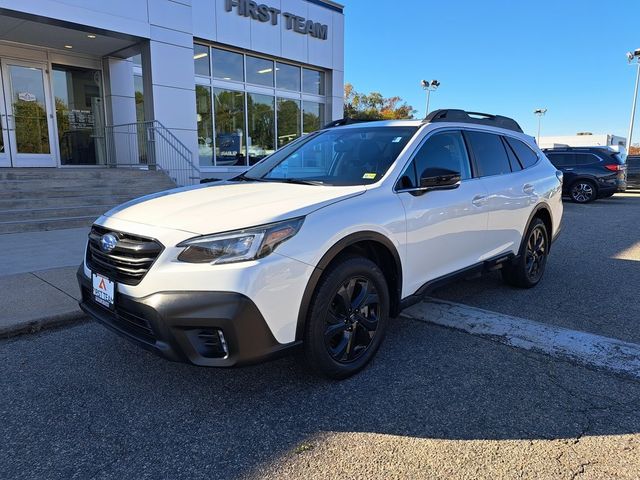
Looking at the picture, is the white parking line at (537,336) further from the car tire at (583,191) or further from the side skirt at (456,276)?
the car tire at (583,191)

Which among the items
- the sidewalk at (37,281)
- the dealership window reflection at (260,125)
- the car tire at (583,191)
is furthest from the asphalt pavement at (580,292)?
the dealership window reflection at (260,125)

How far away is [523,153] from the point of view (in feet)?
17.4

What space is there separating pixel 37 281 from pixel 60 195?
16.9 feet

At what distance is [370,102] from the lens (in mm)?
60844

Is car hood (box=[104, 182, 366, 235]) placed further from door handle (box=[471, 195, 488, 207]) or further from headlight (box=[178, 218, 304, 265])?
door handle (box=[471, 195, 488, 207])

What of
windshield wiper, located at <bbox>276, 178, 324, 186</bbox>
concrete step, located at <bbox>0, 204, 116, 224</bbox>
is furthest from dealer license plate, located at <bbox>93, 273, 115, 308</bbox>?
concrete step, located at <bbox>0, 204, 116, 224</bbox>

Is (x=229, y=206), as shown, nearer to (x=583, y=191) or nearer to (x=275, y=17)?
(x=275, y=17)

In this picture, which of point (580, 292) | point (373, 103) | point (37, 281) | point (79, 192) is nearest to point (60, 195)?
point (79, 192)

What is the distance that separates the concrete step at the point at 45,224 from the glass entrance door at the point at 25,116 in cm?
439

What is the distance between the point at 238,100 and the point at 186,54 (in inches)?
129

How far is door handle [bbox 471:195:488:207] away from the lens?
13.5 ft

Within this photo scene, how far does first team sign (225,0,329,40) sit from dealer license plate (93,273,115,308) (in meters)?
13.8

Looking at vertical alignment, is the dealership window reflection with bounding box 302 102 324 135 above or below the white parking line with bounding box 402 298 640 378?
above

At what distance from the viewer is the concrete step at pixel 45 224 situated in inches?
318
